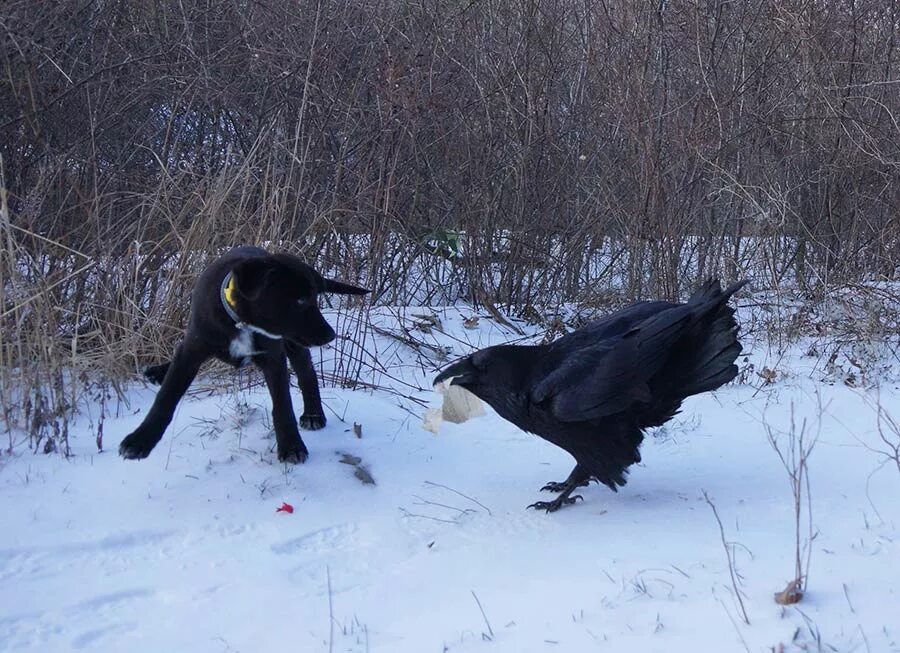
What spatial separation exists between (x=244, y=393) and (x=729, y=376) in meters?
2.67

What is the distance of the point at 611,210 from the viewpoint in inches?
301

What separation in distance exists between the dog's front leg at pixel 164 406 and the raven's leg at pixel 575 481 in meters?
1.69

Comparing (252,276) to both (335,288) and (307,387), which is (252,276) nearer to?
(335,288)

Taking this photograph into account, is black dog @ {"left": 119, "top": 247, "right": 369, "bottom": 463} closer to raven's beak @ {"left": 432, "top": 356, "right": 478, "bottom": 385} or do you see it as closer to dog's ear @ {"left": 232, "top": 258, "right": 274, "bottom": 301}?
dog's ear @ {"left": 232, "top": 258, "right": 274, "bottom": 301}

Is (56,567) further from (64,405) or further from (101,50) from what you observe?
(101,50)

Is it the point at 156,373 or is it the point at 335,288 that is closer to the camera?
the point at 335,288

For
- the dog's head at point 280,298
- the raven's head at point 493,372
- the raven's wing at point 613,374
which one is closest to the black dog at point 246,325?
the dog's head at point 280,298

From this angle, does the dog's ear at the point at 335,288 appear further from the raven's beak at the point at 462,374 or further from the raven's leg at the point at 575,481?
the raven's leg at the point at 575,481

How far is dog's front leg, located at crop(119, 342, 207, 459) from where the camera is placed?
4.14m

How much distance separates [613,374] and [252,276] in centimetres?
158

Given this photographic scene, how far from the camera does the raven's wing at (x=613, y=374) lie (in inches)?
158

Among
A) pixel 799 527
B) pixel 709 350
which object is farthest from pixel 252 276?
pixel 799 527

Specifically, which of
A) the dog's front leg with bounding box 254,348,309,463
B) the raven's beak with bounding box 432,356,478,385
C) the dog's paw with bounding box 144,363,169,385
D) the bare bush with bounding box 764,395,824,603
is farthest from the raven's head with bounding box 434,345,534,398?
the dog's paw with bounding box 144,363,169,385

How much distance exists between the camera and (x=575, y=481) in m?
4.25
